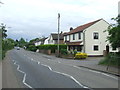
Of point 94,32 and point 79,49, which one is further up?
point 94,32

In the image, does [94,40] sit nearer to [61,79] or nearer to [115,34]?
[115,34]

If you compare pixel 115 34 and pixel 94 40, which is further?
pixel 94 40

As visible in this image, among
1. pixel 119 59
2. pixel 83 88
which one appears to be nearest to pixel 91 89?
pixel 83 88

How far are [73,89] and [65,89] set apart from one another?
36 centimetres

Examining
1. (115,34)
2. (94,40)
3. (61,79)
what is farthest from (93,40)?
(61,79)

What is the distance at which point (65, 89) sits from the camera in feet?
28.0

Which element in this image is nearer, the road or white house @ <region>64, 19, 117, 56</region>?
the road

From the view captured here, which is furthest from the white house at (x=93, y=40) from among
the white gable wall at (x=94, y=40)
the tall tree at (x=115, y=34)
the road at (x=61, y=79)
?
the road at (x=61, y=79)

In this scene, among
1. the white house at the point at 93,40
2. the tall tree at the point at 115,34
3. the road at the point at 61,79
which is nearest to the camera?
the road at the point at 61,79

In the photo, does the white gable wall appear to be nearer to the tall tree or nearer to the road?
the tall tree

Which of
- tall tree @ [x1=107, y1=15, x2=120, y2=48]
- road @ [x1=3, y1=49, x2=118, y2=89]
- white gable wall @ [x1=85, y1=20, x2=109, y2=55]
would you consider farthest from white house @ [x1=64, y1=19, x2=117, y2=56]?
road @ [x1=3, y1=49, x2=118, y2=89]

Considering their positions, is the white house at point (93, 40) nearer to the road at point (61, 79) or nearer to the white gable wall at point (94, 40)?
the white gable wall at point (94, 40)

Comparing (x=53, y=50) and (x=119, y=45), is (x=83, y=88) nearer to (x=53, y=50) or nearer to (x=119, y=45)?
(x=119, y=45)

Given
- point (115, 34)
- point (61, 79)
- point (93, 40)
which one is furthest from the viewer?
point (93, 40)
